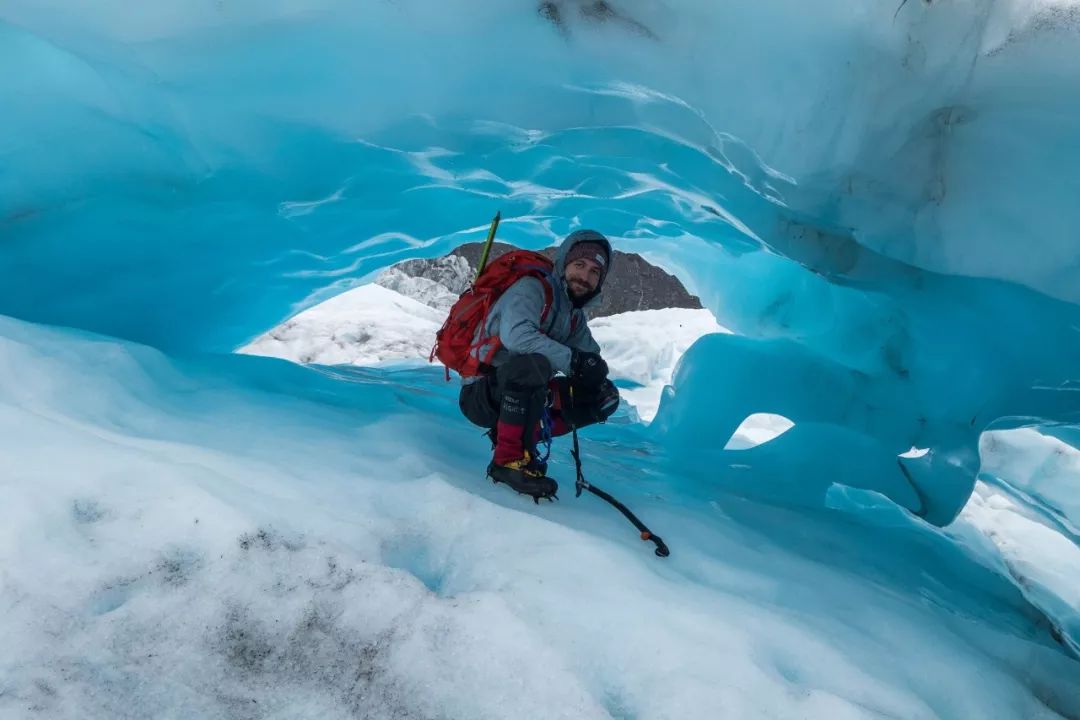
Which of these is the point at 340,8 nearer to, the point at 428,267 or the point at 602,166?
the point at 602,166

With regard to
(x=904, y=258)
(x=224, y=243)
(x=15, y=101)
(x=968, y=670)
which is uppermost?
(x=904, y=258)

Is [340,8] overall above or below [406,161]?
above

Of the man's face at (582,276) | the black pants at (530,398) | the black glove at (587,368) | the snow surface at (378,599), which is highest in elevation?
the man's face at (582,276)

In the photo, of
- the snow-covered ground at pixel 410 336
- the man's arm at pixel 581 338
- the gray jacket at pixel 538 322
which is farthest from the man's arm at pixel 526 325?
the snow-covered ground at pixel 410 336

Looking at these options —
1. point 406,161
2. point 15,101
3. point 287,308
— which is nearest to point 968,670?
point 406,161

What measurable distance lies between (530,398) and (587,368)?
0.28 metres

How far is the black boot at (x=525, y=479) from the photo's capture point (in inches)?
86.1

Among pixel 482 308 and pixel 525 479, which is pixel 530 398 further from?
pixel 482 308

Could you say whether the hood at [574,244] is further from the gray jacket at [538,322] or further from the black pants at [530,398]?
the black pants at [530,398]

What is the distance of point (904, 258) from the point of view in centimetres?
338

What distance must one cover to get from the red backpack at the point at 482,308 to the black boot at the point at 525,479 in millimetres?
374

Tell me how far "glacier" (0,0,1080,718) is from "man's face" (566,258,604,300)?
69cm

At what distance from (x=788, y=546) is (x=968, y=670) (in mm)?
869

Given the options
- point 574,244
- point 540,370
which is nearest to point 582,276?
point 574,244
